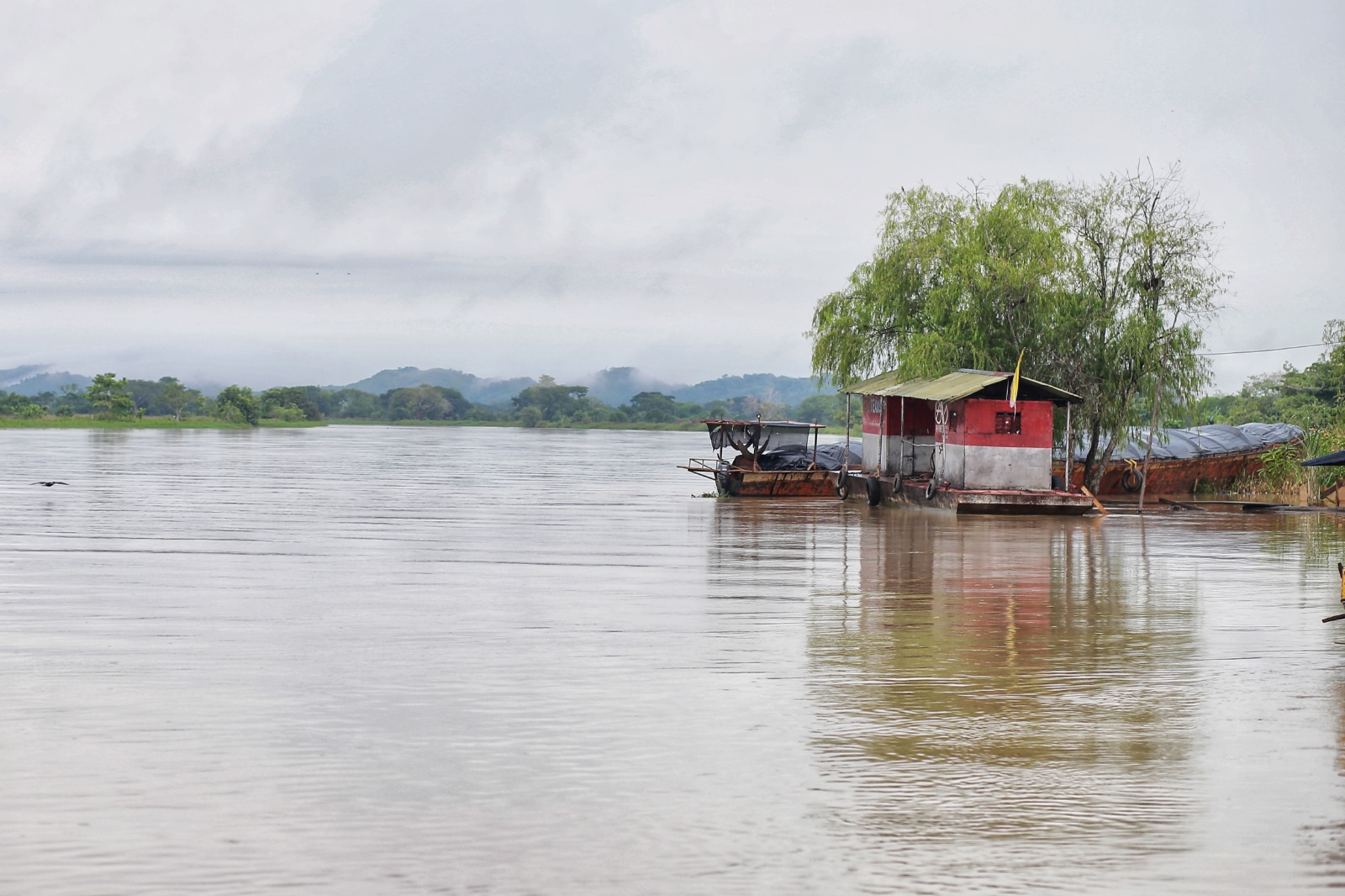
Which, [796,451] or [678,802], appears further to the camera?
[796,451]

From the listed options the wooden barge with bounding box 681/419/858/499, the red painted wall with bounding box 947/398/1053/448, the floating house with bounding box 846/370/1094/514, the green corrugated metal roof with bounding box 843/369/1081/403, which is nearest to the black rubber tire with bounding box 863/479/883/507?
the floating house with bounding box 846/370/1094/514

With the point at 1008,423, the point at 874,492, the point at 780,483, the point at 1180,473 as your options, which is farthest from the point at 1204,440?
the point at 780,483

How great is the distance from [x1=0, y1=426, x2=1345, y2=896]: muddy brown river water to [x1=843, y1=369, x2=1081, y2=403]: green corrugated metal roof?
405 inches

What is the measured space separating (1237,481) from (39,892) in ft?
125

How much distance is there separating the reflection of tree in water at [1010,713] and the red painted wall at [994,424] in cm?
1353

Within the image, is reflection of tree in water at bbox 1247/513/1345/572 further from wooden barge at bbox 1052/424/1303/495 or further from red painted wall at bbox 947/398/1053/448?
wooden barge at bbox 1052/424/1303/495

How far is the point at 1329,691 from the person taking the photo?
10.2 metres

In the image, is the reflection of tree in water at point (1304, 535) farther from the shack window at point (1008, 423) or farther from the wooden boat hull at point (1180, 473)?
the wooden boat hull at point (1180, 473)

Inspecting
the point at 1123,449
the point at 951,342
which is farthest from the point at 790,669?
the point at 1123,449

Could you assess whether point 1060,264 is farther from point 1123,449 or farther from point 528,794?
point 528,794

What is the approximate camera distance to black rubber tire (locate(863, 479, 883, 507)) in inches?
1391

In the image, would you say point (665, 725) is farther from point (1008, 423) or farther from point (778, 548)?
point (1008, 423)

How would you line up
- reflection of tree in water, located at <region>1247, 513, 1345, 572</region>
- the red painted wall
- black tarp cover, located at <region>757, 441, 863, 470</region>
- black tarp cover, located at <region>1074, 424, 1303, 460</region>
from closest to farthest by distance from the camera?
reflection of tree in water, located at <region>1247, 513, 1345, 572</region>
the red painted wall
black tarp cover, located at <region>1074, 424, 1303, 460</region>
black tarp cover, located at <region>757, 441, 863, 470</region>

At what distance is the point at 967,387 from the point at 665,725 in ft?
75.5
